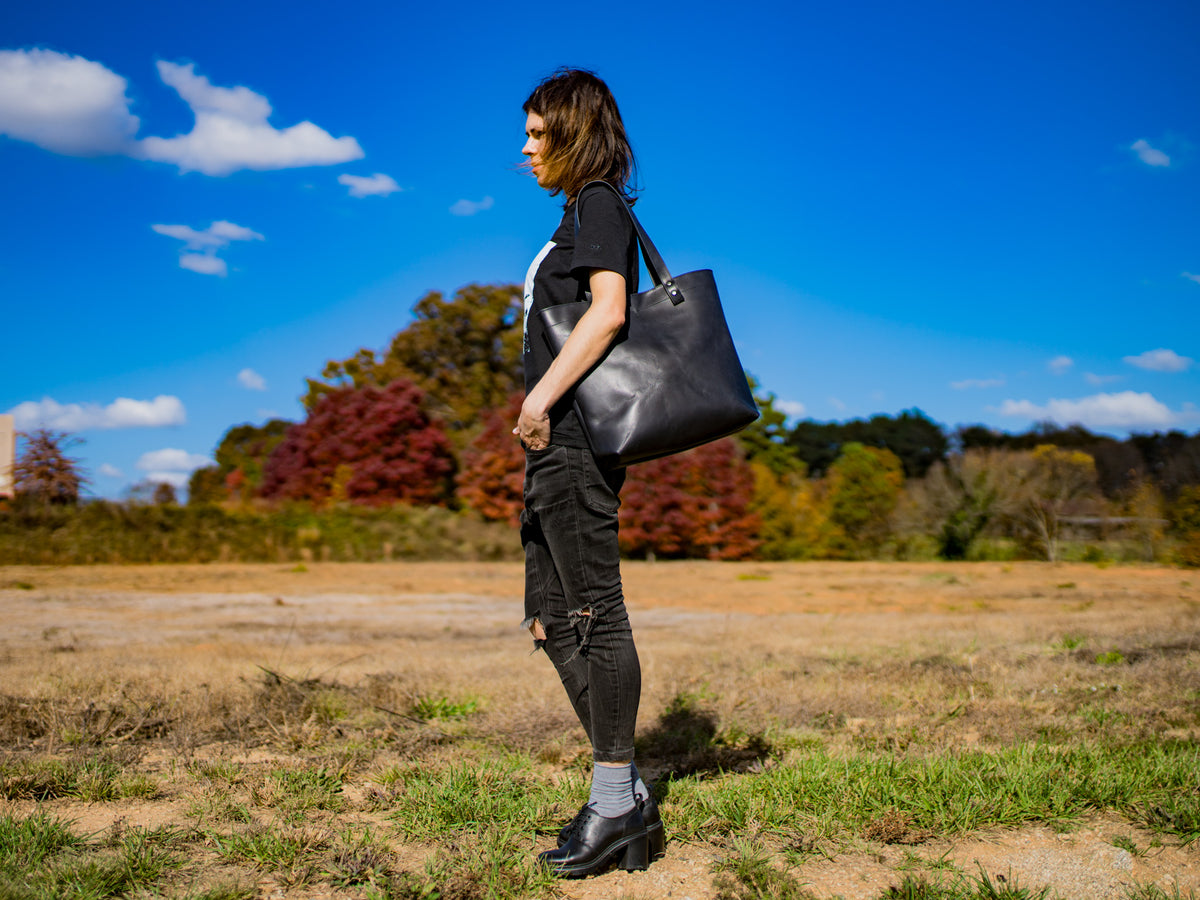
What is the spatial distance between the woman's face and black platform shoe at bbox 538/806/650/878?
155cm

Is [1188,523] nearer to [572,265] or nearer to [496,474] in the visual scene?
[496,474]

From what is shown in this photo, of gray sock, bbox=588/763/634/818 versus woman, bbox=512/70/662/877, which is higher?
woman, bbox=512/70/662/877

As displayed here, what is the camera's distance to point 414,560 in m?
18.6

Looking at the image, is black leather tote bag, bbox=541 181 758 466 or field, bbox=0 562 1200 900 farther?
black leather tote bag, bbox=541 181 758 466

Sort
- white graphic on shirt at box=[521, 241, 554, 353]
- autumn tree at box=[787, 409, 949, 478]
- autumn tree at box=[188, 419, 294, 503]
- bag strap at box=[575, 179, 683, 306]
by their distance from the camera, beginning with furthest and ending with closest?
autumn tree at box=[787, 409, 949, 478] < autumn tree at box=[188, 419, 294, 503] < white graphic on shirt at box=[521, 241, 554, 353] < bag strap at box=[575, 179, 683, 306]

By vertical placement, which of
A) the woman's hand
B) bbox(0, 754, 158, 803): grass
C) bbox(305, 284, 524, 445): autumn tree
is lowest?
bbox(0, 754, 158, 803): grass

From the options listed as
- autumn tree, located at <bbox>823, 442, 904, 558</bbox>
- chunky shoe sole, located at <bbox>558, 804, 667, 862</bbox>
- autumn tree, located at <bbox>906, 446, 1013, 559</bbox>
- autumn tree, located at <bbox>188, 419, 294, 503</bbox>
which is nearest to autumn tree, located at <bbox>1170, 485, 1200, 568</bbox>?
autumn tree, located at <bbox>906, 446, 1013, 559</bbox>

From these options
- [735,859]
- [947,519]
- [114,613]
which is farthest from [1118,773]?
[947,519]

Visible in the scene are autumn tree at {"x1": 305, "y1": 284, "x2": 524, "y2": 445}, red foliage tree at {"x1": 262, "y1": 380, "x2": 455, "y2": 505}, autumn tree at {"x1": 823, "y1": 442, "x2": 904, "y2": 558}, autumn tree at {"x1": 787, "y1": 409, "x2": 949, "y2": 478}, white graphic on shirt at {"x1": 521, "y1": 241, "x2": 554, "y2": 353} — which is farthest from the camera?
autumn tree at {"x1": 787, "y1": 409, "x2": 949, "y2": 478}

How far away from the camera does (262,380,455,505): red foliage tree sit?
26.8 m

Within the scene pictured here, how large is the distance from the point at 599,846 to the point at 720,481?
21.3m

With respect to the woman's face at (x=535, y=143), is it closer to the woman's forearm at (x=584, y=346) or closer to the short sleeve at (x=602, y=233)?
the short sleeve at (x=602, y=233)

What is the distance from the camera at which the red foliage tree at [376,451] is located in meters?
26.8

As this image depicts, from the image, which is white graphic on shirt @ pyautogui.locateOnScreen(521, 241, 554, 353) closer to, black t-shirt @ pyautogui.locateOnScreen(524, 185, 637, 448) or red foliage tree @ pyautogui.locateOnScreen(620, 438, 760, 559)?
black t-shirt @ pyautogui.locateOnScreen(524, 185, 637, 448)
